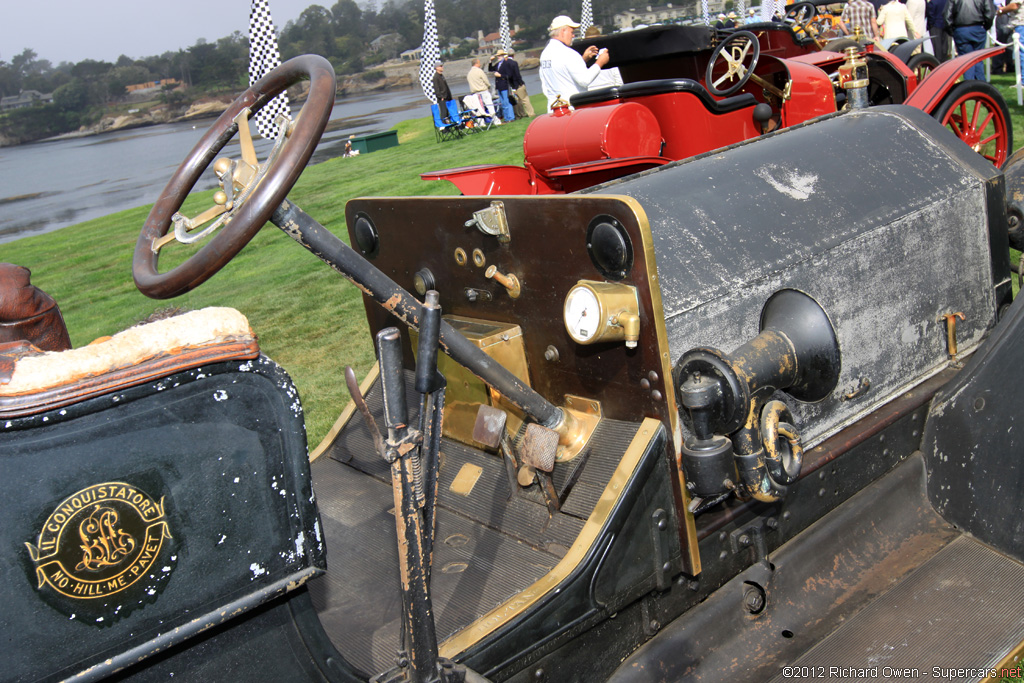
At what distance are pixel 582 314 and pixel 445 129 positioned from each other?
598 inches

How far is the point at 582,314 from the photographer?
2.15 meters

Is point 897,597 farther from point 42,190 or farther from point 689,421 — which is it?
point 42,190

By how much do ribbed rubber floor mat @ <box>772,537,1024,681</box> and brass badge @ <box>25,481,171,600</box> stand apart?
1636 millimetres

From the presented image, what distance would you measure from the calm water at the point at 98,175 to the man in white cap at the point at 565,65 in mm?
8956

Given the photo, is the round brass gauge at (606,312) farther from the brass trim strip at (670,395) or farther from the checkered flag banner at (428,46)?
the checkered flag banner at (428,46)

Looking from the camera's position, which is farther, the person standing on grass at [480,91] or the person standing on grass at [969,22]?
the person standing on grass at [480,91]

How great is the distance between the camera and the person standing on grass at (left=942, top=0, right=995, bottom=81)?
10.2 meters

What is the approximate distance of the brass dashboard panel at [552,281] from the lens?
2.13 m

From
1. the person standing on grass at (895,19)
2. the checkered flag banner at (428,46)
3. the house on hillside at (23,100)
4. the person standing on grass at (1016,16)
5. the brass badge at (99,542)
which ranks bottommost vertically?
the brass badge at (99,542)

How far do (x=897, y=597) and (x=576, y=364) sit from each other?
117cm

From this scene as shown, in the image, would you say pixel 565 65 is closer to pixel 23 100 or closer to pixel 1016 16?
pixel 1016 16

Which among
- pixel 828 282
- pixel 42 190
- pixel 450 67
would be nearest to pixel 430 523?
pixel 828 282

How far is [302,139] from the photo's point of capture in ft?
5.20

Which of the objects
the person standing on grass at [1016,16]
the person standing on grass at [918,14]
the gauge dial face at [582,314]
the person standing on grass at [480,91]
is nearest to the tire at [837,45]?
the person standing on grass at [1016,16]
